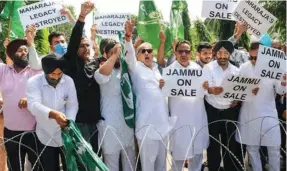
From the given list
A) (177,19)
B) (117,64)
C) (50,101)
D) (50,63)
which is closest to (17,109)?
(50,101)

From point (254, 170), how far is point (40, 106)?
2967mm

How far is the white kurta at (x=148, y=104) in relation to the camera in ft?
16.2

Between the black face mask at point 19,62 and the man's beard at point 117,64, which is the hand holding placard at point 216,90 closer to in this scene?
the man's beard at point 117,64

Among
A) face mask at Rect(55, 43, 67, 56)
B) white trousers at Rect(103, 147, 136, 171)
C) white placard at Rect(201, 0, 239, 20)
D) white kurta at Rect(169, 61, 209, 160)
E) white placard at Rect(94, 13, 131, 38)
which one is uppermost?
white placard at Rect(201, 0, 239, 20)

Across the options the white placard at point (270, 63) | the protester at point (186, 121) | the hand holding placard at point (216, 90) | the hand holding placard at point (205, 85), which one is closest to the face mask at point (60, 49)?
the protester at point (186, 121)

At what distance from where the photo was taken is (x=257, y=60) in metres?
4.88

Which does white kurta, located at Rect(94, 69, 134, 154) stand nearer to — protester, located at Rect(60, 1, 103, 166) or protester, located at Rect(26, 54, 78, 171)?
protester, located at Rect(60, 1, 103, 166)

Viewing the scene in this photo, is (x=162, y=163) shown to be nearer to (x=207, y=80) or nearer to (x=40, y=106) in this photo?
(x=207, y=80)

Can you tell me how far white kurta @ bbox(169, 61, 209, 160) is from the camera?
5.18 m

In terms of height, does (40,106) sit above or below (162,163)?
above

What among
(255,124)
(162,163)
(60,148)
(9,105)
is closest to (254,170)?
(255,124)

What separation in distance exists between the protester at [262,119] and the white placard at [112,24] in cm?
267

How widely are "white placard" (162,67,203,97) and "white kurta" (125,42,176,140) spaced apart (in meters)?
0.15

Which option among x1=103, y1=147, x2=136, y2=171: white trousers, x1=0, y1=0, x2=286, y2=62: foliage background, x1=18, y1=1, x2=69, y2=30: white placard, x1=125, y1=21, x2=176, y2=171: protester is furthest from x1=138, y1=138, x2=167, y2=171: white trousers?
x1=0, y1=0, x2=286, y2=62: foliage background
